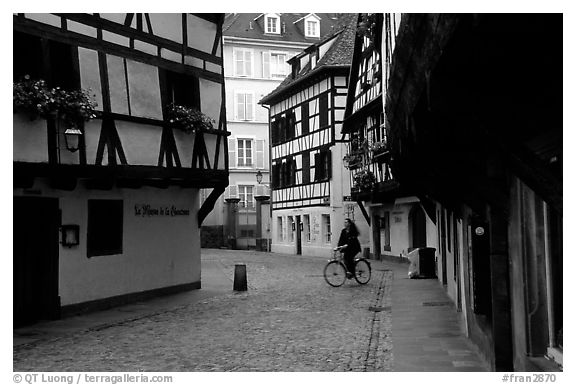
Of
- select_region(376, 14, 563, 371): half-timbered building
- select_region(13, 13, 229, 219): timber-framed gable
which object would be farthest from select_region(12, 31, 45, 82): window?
select_region(376, 14, 563, 371): half-timbered building

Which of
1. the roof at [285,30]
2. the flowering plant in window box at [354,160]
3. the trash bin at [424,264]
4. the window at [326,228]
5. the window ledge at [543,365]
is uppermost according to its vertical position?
the roof at [285,30]

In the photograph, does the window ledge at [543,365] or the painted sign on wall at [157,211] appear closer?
the window ledge at [543,365]

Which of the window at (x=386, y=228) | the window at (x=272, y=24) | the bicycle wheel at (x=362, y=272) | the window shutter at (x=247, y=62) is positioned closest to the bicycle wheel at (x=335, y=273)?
the bicycle wheel at (x=362, y=272)

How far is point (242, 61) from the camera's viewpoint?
1793 inches

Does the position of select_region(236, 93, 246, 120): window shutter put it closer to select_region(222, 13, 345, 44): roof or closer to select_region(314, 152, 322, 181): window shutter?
select_region(222, 13, 345, 44): roof

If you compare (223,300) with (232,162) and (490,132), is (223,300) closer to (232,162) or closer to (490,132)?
(490,132)

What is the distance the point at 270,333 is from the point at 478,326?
11.8 feet

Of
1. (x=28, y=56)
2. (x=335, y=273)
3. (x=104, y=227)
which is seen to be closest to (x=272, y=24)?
(x=335, y=273)

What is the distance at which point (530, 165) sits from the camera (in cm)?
498

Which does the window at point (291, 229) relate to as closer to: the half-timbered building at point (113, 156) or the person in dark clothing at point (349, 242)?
the person in dark clothing at point (349, 242)

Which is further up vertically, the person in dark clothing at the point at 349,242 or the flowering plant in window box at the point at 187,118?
the flowering plant in window box at the point at 187,118

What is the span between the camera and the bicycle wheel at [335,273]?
19.0 m

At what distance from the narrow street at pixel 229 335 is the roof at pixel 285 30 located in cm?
2830
